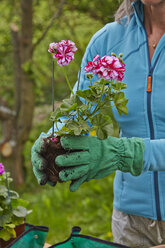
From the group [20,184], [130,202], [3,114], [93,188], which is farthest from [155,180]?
[20,184]

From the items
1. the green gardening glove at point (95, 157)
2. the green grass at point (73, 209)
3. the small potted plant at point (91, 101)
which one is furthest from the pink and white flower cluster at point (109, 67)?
the green grass at point (73, 209)

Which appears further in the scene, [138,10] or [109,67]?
[138,10]

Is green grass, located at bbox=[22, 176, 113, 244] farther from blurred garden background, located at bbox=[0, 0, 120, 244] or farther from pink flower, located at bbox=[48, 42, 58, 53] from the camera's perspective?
pink flower, located at bbox=[48, 42, 58, 53]

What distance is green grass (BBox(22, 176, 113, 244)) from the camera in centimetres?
376

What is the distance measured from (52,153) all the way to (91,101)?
10.2 inches

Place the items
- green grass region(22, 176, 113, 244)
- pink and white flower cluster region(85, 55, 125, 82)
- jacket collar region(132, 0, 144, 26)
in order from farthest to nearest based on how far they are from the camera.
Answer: green grass region(22, 176, 113, 244) → jacket collar region(132, 0, 144, 26) → pink and white flower cluster region(85, 55, 125, 82)

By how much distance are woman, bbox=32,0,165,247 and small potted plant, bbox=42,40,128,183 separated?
0.06 meters

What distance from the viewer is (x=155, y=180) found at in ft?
5.27

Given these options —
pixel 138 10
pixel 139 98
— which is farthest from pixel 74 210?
pixel 138 10

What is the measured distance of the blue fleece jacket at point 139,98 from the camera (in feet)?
5.08

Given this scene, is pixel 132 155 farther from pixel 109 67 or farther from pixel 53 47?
pixel 53 47

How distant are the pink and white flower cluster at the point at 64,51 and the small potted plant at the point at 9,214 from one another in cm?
68

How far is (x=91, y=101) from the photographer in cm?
123

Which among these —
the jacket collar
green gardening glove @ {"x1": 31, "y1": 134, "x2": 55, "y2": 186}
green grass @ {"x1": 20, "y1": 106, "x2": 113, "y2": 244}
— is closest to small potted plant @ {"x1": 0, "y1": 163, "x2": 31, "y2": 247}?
green gardening glove @ {"x1": 31, "y1": 134, "x2": 55, "y2": 186}
